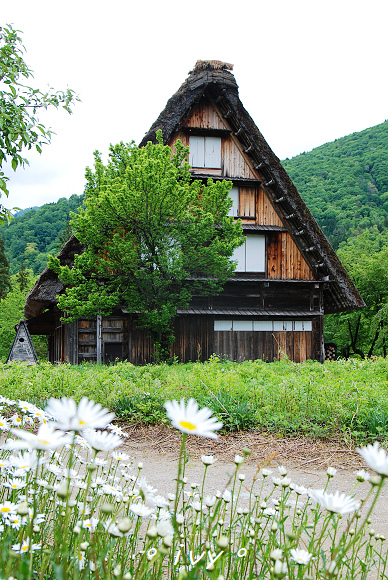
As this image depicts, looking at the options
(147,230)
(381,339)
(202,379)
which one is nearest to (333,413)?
(202,379)

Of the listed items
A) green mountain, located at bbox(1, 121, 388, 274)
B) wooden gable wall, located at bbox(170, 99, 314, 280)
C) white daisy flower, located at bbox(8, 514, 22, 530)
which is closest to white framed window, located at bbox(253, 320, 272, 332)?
wooden gable wall, located at bbox(170, 99, 314, 280)

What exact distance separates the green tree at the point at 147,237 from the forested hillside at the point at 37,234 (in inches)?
1378

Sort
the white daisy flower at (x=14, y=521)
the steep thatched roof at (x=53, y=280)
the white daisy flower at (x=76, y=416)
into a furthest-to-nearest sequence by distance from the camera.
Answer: the steep thatched roof at (x=53, y=280) < the white daisy flower at (x=14, y=521) < the white daisy flower at (x=76, y=416)

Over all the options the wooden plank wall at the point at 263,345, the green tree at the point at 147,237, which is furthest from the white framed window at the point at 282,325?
the green tree at the point at 147,237

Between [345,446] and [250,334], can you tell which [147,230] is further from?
[345,446]

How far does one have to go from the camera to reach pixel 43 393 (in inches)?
240

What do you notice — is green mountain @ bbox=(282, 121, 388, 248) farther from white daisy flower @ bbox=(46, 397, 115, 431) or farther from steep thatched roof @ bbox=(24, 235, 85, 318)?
white daisy flower @ bbox=(46, 397, 115, 431)

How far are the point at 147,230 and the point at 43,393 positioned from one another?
6.19m

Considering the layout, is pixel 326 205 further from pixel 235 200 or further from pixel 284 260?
pixel 235 200

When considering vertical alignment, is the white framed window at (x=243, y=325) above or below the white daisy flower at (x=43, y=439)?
below

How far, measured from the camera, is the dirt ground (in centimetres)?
381

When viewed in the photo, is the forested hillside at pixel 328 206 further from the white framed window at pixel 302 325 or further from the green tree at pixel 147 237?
the green tree at pixel 147 237

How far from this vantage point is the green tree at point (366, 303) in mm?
25188

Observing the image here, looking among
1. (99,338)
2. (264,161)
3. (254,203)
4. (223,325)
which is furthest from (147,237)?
(264,161)
